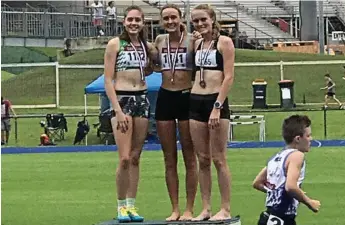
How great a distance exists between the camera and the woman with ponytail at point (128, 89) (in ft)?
34.4

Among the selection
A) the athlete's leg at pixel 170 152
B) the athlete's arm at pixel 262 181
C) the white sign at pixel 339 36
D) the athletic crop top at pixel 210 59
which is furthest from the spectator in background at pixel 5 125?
the white sign at pixel 339 36

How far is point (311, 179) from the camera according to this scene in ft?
59.5

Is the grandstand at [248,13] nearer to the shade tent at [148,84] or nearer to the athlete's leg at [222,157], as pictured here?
the shade tent at [148,84]

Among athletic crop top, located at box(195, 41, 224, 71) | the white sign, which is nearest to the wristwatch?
athletic crop top, located at box(195, 41, 224, 71)

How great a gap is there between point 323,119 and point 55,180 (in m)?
18.7

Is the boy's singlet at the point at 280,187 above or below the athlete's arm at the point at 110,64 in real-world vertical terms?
below

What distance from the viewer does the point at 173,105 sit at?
10594 millimetres

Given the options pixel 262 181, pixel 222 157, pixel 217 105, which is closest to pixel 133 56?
pixel 217 105

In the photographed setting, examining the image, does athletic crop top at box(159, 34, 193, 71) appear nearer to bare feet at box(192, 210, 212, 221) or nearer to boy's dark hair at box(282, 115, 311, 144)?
bare feet at box(192, 210, 212, 221)

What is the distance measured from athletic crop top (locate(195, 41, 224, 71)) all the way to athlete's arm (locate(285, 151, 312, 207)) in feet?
9.37

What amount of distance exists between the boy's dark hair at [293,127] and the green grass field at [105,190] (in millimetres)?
Answer: 5008

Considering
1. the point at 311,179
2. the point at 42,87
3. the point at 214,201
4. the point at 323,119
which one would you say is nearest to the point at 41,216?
the point at 214,201

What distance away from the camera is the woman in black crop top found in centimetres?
1029

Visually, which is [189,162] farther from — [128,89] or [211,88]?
[128,89]
